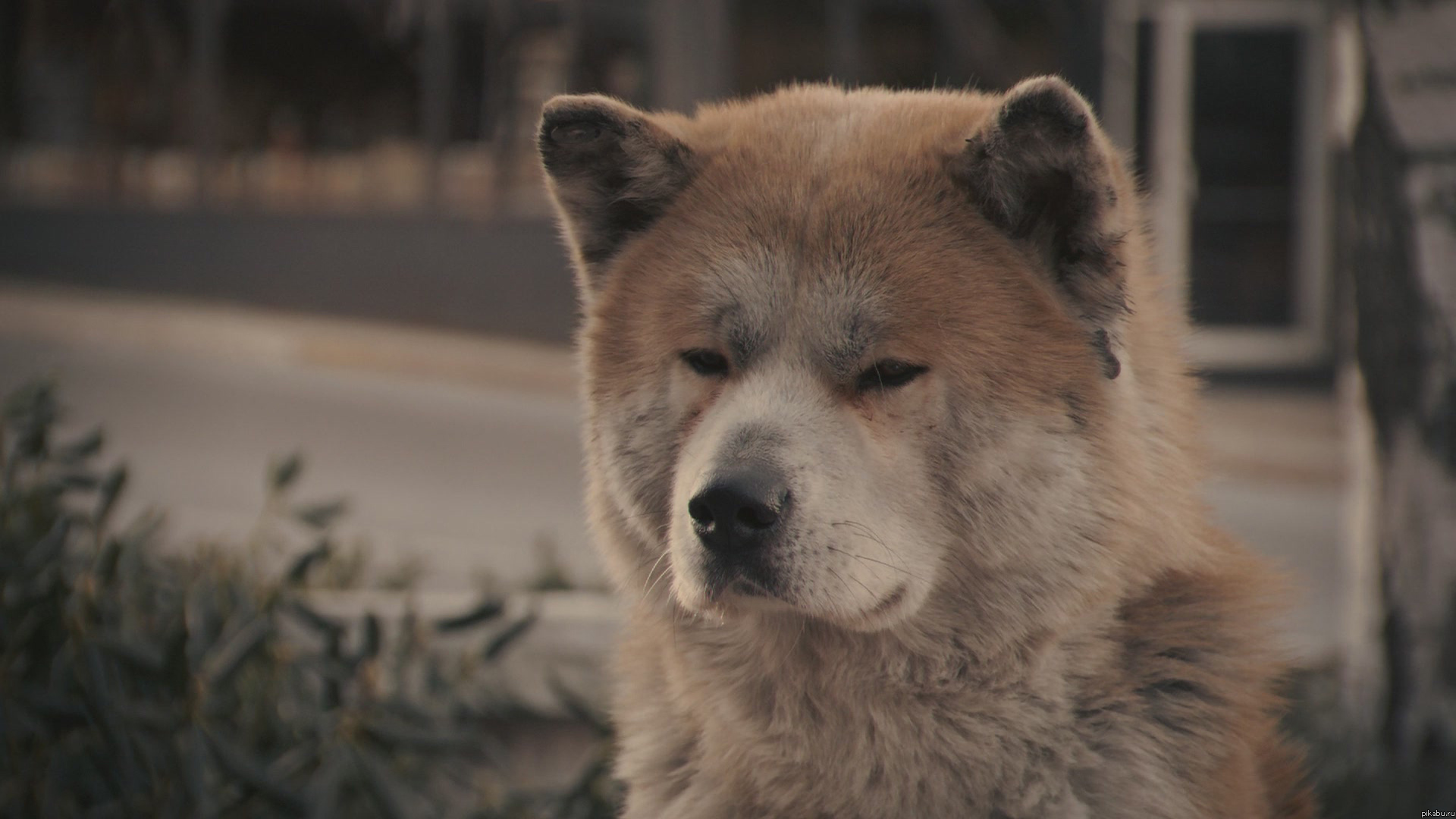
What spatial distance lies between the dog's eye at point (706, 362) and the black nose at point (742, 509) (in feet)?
1.10

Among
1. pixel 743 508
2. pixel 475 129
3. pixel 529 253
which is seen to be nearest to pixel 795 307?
pixel 743 508

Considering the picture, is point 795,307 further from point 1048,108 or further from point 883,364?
point 1048,108

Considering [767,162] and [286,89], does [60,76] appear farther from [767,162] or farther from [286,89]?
[767,162]

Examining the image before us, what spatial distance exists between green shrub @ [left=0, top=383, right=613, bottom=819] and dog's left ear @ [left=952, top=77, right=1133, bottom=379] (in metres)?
1.80

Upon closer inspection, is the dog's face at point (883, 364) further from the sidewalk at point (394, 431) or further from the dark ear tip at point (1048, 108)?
the sidewalk at point (394, 431)

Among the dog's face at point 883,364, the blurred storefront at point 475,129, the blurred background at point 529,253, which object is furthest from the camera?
the blurred storefront at point 475,129

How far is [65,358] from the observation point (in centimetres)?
1344


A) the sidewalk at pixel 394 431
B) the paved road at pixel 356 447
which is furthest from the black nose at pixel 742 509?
the paved road at pixel 356 447

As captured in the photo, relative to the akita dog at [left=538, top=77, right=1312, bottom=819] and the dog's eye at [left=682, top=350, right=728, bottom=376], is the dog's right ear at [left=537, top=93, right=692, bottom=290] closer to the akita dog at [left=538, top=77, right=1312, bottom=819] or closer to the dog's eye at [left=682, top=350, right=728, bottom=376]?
the akita dog at [left=538, top=77, right=1312, bottom=819]

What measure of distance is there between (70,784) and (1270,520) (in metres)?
7.32

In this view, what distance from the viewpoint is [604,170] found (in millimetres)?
2799

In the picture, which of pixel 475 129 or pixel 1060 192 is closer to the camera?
pixel 1060 192

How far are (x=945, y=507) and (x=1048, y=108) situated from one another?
0.68m

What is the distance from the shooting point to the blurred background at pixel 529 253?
11.9 ft
